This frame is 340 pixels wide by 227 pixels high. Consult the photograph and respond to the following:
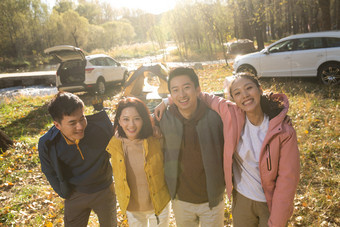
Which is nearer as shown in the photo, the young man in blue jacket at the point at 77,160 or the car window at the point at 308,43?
the young man in blue jacket at the point at 77,160

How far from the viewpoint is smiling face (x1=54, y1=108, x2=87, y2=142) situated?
1962 mm

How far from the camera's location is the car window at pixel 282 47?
8.09 meters

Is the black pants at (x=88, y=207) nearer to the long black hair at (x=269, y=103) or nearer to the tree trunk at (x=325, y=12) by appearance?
the long black hair at (x=269, y=103)

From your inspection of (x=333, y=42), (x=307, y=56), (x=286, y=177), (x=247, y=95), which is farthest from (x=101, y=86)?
(x=286, y=177)

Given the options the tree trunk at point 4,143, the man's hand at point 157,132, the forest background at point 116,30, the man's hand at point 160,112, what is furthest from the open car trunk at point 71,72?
the forest background at point 116,30

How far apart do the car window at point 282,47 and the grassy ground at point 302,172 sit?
5.86 ft

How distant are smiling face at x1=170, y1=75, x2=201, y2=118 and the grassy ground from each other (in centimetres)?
200

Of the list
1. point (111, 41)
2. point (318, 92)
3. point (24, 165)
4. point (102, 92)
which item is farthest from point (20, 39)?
point (318, 92)

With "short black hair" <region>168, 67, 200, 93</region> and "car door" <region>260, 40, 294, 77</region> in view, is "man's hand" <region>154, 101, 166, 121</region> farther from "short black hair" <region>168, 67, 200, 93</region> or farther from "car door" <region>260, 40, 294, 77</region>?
"car door" <region>260, 40, 294, 77</region>

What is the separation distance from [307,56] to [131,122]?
798 cm

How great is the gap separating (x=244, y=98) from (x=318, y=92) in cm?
654

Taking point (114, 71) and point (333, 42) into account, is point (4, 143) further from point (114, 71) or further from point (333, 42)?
point (333, 42)

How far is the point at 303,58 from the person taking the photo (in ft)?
25.2

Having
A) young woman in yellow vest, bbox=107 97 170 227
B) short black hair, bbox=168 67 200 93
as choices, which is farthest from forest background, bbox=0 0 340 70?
young woman in yellow vest, bbox=107 97 170 227
